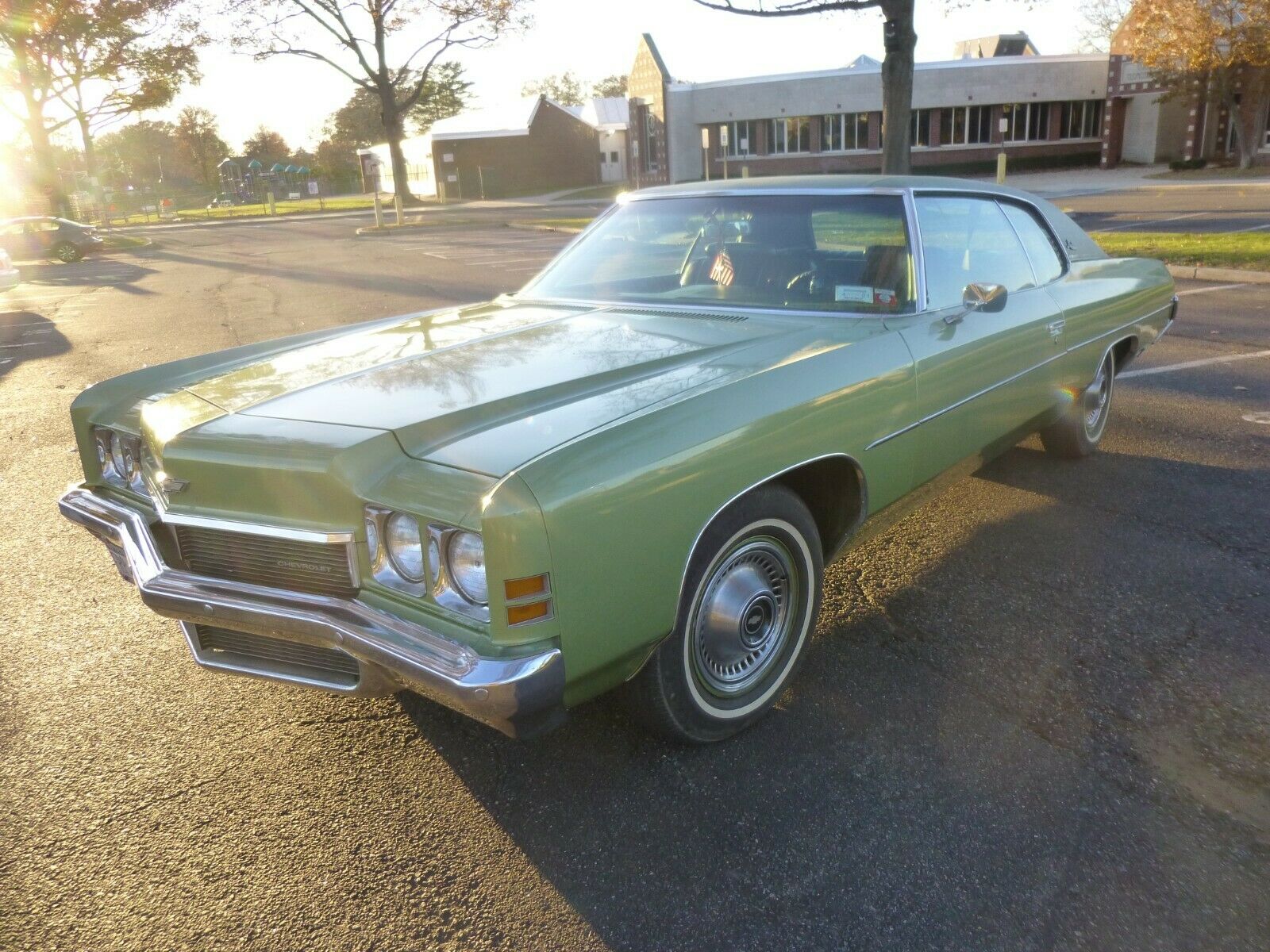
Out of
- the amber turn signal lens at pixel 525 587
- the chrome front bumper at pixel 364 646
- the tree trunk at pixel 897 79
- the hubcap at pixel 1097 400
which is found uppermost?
the tree trunk at pixel 897 79

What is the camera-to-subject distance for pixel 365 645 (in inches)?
88.9

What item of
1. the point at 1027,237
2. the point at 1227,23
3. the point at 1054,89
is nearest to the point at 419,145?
the point at 1054,89

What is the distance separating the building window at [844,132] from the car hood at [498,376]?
46222 millimetres

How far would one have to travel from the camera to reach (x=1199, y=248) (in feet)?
43.0

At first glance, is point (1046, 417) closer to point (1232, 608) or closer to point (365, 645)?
point (1232, 608)

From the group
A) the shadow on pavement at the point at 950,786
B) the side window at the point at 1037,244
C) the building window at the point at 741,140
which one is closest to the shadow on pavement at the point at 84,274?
the side window at the point at 1037,244

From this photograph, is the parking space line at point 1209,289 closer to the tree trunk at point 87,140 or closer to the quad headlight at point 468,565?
the quad headlight at point 468,565

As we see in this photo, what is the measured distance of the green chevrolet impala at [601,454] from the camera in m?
2.22

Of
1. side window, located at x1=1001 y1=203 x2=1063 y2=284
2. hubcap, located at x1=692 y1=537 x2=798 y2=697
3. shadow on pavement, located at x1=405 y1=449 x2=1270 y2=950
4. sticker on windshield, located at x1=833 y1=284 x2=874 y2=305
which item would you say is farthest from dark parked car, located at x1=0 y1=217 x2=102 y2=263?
hubcap, located at x1=692 y1=537 x2=798 y2=697

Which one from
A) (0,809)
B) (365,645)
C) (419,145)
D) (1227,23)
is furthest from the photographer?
(419,145)

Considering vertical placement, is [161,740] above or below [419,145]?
below

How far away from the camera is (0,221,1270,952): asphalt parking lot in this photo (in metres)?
2.22

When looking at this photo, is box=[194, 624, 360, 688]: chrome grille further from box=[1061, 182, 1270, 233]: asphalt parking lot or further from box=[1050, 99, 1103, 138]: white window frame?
box=[1050, 99, 1103, 138]: white window frame

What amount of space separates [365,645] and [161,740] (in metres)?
1.14
